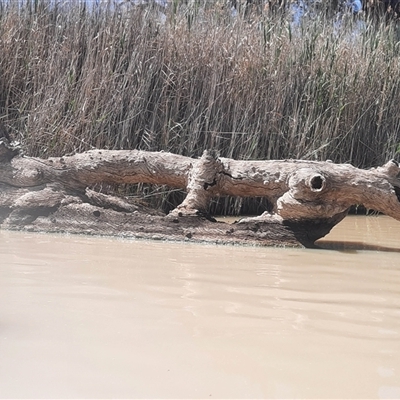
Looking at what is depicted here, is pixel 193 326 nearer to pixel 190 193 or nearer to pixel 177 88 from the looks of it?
pixel 190 193

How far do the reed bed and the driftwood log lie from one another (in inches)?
39.5

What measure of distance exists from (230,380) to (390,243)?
3.05m

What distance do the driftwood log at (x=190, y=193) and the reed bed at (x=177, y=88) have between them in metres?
1.00

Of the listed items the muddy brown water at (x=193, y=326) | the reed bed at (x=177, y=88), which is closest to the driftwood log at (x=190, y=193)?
the muddy brown water at (x=193, y=326)

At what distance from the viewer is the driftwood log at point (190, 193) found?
3.96 metres

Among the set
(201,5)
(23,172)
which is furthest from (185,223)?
(201,5)

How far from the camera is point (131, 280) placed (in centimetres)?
258

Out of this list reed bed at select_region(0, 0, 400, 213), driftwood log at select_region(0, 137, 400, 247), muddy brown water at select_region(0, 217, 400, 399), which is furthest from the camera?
reed bed at select_region(0, 0, 400, 213)

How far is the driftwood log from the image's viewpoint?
396 centimetres

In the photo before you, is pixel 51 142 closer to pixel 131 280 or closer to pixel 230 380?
pixel 131 280

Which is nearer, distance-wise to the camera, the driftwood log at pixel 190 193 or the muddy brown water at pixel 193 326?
the muddy brown water at pixel 193 326

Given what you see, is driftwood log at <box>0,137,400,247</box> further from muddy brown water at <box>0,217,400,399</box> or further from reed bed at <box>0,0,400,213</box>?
reed bed at <box>0,0,400,213</box>

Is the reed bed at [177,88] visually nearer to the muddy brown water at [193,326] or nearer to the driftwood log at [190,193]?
the driftwood log at [190,193]

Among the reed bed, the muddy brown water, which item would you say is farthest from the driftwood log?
the reed bed
